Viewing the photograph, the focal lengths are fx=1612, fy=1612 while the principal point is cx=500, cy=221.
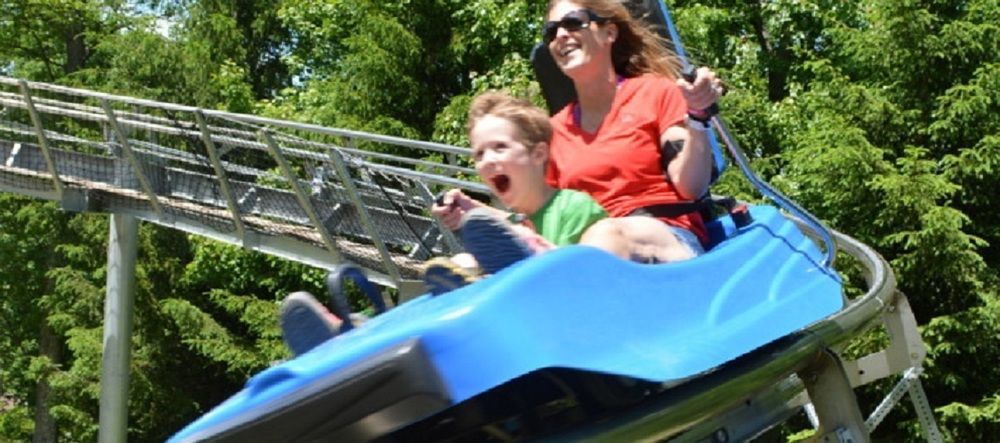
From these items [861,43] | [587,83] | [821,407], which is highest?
[861,43]

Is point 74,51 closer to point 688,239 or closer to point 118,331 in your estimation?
point 118,331

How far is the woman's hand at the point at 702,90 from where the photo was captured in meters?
2.73

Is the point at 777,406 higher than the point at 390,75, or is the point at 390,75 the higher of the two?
the point at 390,75

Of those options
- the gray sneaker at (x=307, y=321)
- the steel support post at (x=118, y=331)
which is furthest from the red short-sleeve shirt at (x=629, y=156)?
the steel support post at (x=118, y=331)

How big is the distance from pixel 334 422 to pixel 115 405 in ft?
22.5

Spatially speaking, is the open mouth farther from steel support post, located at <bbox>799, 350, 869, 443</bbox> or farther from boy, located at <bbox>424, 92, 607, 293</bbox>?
steel support post, located at <bbox>799, 350, 869, 443</bbox>

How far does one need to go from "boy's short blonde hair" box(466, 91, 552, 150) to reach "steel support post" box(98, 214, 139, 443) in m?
6.01

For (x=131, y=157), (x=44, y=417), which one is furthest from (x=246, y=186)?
(x=44, y=417)

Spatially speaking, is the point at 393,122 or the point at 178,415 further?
the point at 178,415

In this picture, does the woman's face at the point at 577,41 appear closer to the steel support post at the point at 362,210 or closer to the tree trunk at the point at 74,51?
the steel support post at the point at 362,210

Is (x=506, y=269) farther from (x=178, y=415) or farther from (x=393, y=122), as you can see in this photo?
(x=178, y=415)

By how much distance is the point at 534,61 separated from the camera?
3.85 metres

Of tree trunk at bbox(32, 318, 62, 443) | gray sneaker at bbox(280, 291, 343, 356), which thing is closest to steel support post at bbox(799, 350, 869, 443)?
gray sneaker at bbox(280, 291, 343, 356)

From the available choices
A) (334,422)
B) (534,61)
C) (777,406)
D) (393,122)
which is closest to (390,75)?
(393,122)
